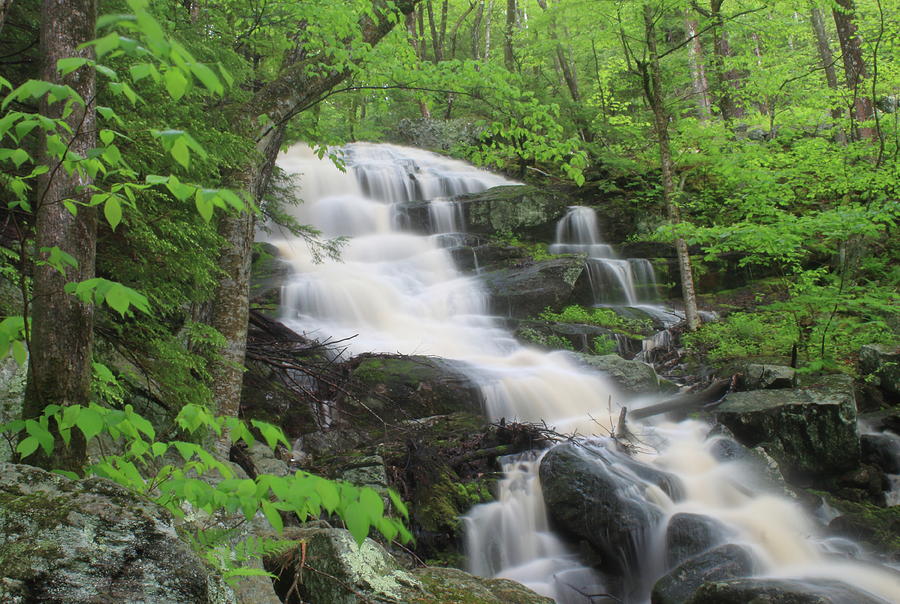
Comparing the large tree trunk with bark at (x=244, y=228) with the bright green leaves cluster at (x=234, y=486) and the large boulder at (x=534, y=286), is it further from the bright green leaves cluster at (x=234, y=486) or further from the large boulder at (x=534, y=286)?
the large boulder at (x=534, y=286)

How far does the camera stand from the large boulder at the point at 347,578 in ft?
8.04

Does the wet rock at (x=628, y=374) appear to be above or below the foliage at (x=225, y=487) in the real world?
below

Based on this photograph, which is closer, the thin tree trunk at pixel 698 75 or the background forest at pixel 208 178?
the background forest at pixel 208 178

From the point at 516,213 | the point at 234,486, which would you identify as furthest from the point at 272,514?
the point at 516,213

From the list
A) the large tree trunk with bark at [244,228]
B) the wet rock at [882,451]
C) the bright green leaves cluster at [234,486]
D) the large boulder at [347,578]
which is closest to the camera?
the bright green leaves cluster at [234,486]

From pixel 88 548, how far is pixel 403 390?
5685mm

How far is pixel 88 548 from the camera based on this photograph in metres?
1.33

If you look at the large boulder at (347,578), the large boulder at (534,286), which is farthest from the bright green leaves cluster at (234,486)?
the large boulder at (534,286)

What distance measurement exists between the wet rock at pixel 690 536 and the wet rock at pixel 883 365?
404 cm

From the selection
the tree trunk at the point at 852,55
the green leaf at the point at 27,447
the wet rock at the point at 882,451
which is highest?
the tree trunk at the point at 852,55

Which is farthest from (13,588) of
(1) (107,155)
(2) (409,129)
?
(2) (409,129)

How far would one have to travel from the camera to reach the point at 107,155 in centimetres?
158

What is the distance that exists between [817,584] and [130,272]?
498 cm

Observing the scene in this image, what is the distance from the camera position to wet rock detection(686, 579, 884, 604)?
3459 mm
